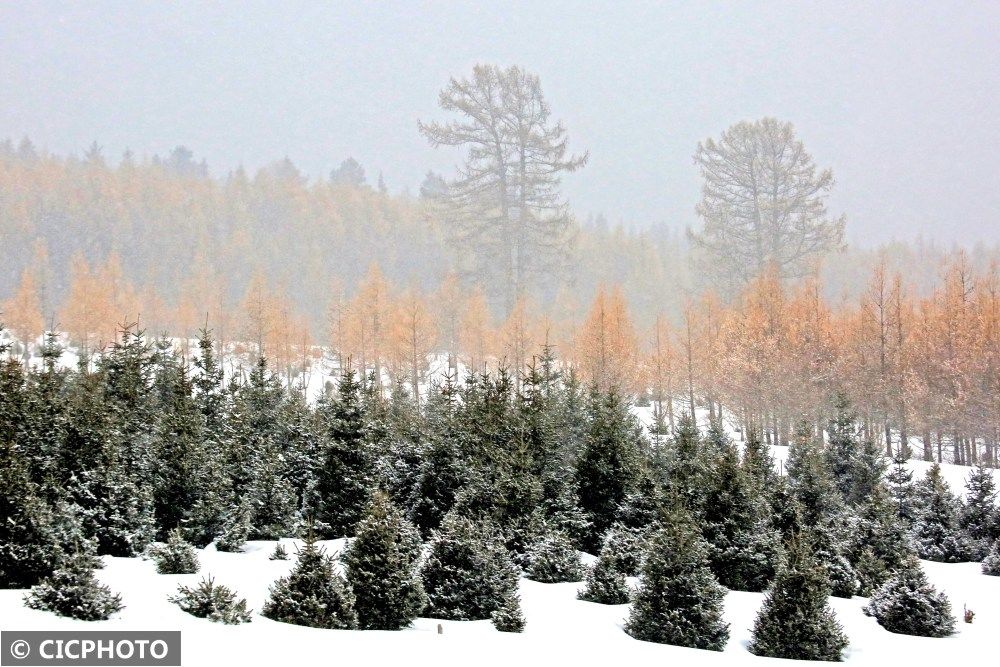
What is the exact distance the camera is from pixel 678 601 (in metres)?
10.1

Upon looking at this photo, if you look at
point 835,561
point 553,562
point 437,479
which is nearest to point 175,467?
point 437,479

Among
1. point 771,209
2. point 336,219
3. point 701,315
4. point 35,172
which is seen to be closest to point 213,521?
point 701,315

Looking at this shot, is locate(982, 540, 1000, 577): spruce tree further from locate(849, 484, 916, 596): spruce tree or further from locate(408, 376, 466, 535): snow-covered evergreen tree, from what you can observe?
locate(408, 376, 466, 535): snow-covered evergreen tree

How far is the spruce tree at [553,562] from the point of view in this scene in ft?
40.9

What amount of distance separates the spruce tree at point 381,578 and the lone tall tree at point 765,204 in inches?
1913

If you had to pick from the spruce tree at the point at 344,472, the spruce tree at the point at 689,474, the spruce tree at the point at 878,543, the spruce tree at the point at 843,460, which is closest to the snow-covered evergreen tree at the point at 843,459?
the spruce tree at the point at 843,460

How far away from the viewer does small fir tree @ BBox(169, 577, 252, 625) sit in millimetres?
8383

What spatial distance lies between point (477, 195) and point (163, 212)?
49727 mm

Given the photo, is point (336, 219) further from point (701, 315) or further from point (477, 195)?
point (701, 315)

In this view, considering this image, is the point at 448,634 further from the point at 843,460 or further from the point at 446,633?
the point at 843,460

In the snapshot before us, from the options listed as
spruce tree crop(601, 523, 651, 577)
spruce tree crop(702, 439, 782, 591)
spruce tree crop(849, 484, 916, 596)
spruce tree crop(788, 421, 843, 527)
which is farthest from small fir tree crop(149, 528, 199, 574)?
spruce tree crop(849, 484, 916, 596)

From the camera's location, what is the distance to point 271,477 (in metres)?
13.4

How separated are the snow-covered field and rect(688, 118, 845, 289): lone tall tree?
1810 inches

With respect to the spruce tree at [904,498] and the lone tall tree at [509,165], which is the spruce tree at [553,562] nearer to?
the spruce tree at [904,498]
